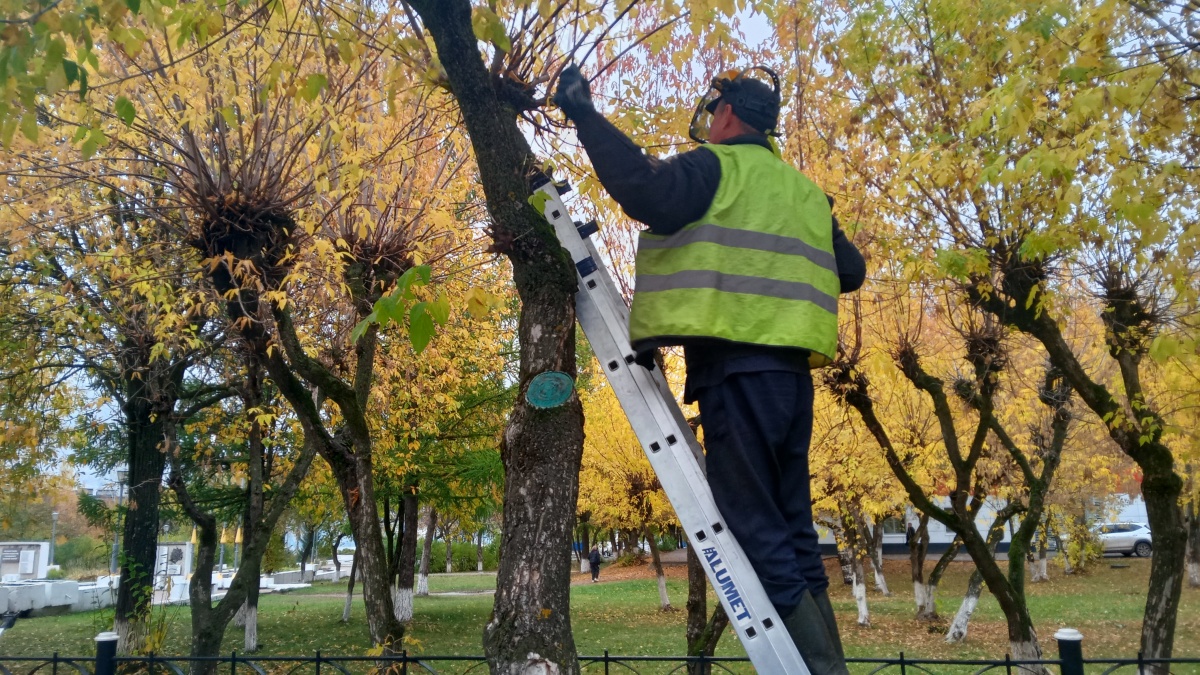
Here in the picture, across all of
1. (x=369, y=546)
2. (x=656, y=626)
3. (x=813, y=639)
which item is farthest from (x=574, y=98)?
(x=656, y=626)

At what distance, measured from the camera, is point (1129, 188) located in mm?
4828

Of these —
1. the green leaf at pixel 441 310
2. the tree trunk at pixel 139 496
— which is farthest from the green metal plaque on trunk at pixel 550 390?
the tree trunk at pixel 139 496

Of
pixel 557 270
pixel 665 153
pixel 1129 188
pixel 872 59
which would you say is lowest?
pixel 557 270

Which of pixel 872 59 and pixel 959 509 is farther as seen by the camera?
pixel 959 509

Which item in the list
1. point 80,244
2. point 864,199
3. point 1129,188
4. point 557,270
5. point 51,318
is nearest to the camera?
point 557,270

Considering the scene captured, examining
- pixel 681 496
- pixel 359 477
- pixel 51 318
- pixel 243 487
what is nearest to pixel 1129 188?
pixel 681 496

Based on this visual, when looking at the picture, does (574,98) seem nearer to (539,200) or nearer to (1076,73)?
(539,200)

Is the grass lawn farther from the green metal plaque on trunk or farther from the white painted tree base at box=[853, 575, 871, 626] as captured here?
the green metal plaque on trunk

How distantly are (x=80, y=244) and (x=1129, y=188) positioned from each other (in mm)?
13768

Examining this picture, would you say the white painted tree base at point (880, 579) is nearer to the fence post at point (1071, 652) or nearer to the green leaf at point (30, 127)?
the fence post at point (1071, 652)

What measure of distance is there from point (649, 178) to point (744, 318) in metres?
0.54

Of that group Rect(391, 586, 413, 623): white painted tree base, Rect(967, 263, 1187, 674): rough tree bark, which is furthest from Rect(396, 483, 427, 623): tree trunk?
Rect(967, 263, 1187, 674): rough tree bark

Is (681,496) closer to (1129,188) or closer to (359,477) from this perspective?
(1129,188)

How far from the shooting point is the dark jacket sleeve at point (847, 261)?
10.7ft
